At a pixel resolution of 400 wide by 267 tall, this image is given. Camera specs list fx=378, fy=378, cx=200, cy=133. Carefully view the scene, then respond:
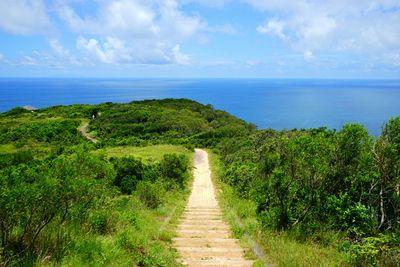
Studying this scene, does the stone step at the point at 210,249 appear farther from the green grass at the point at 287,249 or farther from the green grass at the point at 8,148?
the green grass at the point at 8,148

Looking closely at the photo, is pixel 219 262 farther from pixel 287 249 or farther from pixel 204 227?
pixel 204 227

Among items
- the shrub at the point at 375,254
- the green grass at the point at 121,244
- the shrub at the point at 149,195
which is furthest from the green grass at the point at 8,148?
the shrub at the point at 375,254

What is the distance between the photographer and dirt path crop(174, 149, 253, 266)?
7.72 m

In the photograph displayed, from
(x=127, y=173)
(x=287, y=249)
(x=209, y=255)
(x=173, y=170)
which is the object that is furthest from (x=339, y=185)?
(x=127, y=173)

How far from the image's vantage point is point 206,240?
31.5ft

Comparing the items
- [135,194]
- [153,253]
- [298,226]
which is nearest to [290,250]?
[298,226]

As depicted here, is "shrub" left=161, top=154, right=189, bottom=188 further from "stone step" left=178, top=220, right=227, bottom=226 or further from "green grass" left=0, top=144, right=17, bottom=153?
"green grass" left=0, top=144, right=17, bottom=153

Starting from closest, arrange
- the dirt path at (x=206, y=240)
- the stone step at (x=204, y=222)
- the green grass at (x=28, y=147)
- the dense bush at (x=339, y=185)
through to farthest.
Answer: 1. the dirt path at (x=206, y=240)
2. the dense bush at (x=339, y=185)
3. the stone step at (x=204, y=222)
4. the green grass at (x=28, y=147)

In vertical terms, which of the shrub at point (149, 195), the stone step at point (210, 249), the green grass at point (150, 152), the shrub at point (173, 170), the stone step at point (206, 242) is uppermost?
the stone step at point (210, 249)

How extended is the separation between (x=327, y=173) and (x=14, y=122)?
250 feet

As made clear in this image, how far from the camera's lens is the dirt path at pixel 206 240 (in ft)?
25.3

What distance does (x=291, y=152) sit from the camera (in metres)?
9.88

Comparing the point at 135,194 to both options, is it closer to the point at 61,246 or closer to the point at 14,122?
the point at 61,246

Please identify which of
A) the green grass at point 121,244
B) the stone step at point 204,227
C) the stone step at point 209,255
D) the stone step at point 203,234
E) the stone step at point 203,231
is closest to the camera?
the green grass at point 121,244
